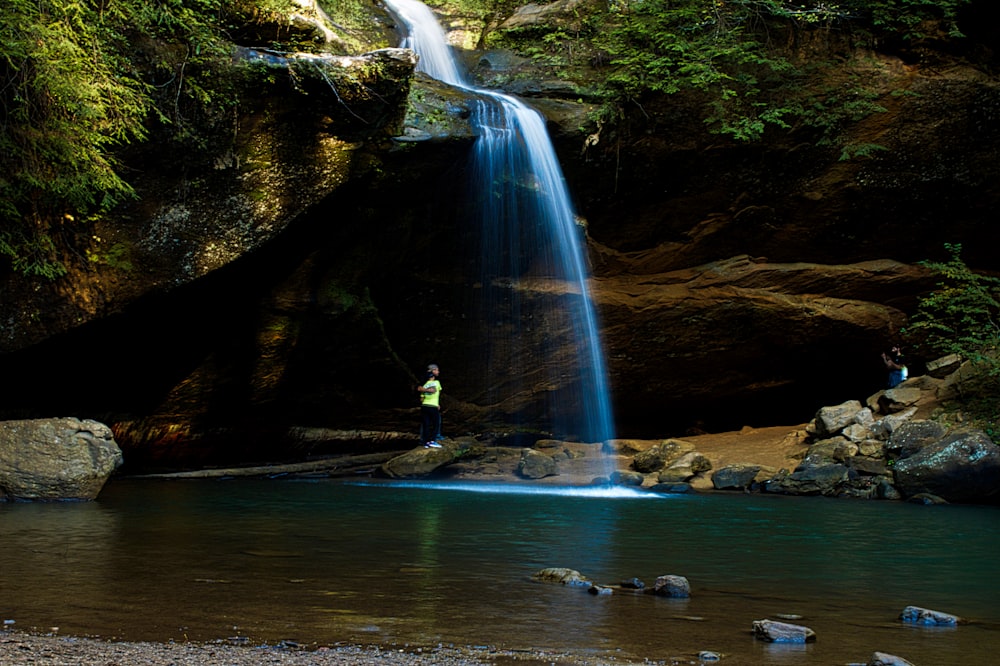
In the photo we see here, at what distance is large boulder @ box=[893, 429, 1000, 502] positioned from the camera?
37.7 feet

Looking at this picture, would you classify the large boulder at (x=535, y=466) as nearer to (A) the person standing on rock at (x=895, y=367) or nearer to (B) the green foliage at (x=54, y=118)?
(A) the person standing on rock at (x=895, y=367)

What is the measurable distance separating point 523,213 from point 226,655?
1321 cm

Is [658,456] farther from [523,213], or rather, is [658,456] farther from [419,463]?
[523,213]

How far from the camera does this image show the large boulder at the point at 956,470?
11477 mm

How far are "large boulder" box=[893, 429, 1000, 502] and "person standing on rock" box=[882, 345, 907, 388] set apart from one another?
4.89 meters

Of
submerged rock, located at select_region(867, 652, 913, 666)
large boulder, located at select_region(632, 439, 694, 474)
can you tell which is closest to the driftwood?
large boulder, located at select_region(632, 439, 694, 474)

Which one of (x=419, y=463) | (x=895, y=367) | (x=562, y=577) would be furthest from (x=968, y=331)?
(x=562, y=577)

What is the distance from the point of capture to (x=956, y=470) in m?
11.6

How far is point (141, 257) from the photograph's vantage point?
11.4m

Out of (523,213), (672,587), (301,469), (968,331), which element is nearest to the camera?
(672,587)

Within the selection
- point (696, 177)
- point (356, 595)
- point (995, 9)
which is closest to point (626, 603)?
point (356, 595)

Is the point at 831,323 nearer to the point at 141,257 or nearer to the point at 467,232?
the point at 467,232

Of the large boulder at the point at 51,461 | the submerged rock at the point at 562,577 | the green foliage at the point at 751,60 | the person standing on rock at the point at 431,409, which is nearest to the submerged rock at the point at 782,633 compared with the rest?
the submerged rock at the point at 562,577

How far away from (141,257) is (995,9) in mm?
16785
